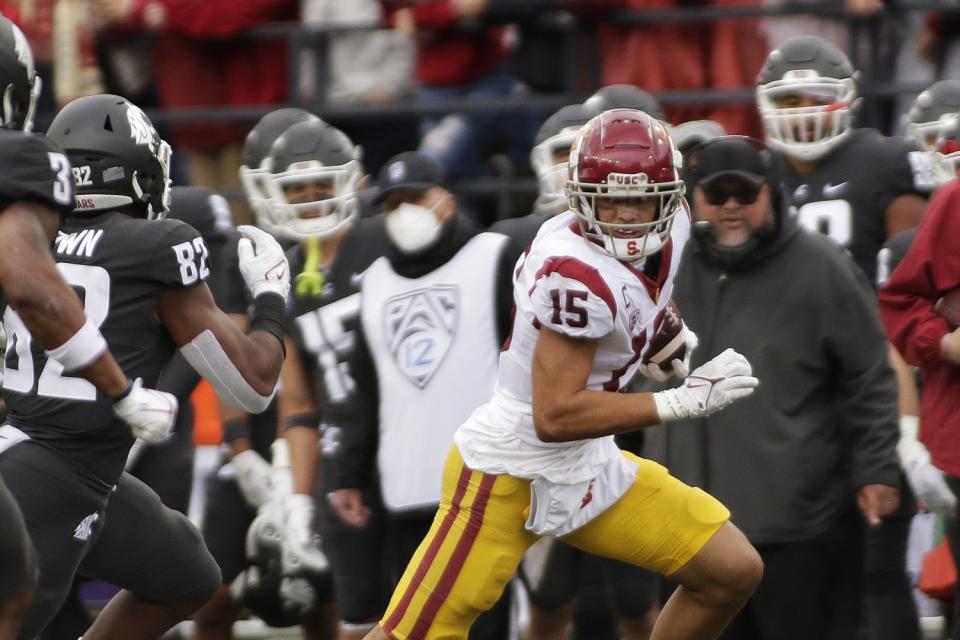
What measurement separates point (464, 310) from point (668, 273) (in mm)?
979

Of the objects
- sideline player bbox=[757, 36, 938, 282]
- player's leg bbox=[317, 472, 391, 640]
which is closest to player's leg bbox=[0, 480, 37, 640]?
player's leg bbox=[317, 472, 391, 640]

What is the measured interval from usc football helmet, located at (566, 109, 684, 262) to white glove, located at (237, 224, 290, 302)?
82 centimetres

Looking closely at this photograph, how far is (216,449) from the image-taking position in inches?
278

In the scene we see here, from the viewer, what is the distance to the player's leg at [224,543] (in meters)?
6.20

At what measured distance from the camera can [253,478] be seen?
6176 mm

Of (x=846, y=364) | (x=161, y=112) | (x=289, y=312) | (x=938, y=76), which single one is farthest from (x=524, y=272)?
(x=161, y=112)

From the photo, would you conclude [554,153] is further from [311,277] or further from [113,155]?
[113,155]

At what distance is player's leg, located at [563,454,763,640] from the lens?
4758 mm

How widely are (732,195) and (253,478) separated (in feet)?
5.99

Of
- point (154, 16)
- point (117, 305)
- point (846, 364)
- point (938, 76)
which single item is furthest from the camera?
point (154, 16)

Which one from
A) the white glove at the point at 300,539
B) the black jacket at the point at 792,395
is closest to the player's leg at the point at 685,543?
the black jacket at the point at 792,395

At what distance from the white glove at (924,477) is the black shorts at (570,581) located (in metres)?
0.86

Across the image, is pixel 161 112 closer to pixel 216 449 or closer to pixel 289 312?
pixel 216 449

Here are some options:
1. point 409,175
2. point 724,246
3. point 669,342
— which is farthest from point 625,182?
point 409,175
